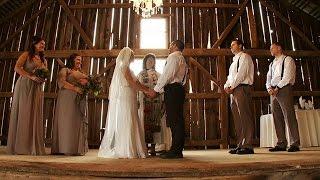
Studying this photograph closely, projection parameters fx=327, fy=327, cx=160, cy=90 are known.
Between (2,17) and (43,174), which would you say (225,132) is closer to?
(43,174)

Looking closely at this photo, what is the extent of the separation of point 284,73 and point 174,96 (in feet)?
7.37

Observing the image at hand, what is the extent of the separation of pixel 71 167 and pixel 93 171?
21cm

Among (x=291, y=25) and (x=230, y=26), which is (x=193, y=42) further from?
(x=291, y=25)

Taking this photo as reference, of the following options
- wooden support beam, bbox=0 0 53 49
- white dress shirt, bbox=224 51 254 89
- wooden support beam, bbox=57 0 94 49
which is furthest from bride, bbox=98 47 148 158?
wooden support beam, bbox=0 0 53 49

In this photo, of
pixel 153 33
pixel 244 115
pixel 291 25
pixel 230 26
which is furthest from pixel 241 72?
pixel 291 25

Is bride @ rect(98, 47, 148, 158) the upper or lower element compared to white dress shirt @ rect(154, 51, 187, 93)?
lower

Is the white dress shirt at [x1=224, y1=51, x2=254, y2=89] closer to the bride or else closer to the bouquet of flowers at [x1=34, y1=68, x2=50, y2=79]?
the bride

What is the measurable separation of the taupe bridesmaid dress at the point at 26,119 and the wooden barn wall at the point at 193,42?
3.08m

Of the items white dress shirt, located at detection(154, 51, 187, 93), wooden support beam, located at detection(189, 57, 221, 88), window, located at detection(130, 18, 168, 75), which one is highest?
window, located at detection(130, 18, 168, 75)

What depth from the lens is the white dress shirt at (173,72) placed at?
13.4 ft

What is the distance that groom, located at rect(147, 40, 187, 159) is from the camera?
396 cm

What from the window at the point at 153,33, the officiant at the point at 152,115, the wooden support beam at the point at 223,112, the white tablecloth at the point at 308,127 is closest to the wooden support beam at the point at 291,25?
the wooden support beam at the point at 223,112

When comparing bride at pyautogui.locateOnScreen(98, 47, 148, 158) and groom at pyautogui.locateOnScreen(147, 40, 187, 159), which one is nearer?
groom at pyautogui.locateOnScreen(147, 40, 187, 159)

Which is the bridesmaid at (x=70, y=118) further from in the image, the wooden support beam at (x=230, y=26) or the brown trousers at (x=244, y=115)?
the wooden support beam at (x=230, y=26)
